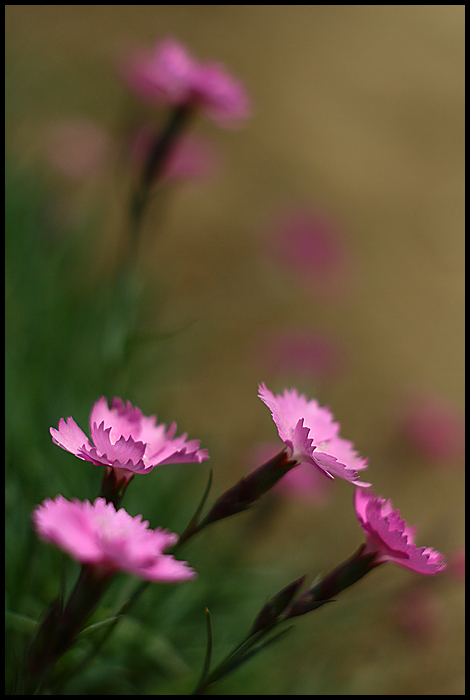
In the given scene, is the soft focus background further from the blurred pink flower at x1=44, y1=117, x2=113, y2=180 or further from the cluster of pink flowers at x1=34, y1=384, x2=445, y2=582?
the cluster of pink flowers at x1=34, y1=384, x2=445, y2=582

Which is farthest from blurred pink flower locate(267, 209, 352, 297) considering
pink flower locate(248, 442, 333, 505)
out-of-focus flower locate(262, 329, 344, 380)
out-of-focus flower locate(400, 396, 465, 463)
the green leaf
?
the green leaf

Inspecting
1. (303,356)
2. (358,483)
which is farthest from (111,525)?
(303,356)

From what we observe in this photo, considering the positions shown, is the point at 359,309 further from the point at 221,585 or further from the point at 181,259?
the point at 221,585

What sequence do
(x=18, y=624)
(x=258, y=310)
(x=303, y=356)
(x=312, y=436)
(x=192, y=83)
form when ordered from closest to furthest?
(x=312, y=436) → (x=18, y=624) → (x=192, y=83) → (x=303, y=356) → (x=258, y=310)

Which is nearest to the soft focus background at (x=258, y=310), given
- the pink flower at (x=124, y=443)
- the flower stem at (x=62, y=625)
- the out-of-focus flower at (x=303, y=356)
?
the out-of-focus flower at (x=303, y=356)

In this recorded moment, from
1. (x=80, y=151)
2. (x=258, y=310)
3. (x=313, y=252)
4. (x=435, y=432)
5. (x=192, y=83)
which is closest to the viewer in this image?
(x=192, y=83)

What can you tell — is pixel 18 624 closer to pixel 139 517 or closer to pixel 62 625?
pixel 62 625

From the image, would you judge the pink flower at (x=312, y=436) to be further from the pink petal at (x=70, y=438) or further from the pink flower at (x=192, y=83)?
the pink flower at (x=192, y=83)
